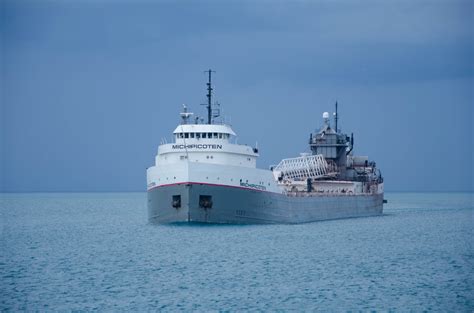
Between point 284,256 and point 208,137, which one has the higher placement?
point 208,137

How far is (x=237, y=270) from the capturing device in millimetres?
30797

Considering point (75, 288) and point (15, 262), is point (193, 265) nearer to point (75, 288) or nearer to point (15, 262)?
point (75, 288)

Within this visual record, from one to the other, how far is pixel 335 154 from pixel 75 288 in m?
50.8

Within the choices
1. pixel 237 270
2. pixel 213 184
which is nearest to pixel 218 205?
pixel 213 184

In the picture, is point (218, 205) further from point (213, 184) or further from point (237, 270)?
point (237, 270)

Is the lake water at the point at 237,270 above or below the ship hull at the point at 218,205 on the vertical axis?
below

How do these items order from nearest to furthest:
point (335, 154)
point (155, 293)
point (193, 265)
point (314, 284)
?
1. point (155, 293)
2. point (314, 284)
3. point (193, 265)
4. point (335, 154)

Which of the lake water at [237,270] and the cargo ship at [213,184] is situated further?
the cargo ship at [213,184]

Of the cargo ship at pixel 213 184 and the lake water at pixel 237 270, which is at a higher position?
the cargo ship at pixel 213 184

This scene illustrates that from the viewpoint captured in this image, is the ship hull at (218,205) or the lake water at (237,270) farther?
the ship hull at (218,205)

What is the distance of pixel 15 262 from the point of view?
1348 inches

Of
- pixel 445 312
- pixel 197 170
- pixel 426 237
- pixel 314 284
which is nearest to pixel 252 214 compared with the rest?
pixel 197 170

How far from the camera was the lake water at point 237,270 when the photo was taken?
24812mm

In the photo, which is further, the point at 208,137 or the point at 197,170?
the point at 208,137
